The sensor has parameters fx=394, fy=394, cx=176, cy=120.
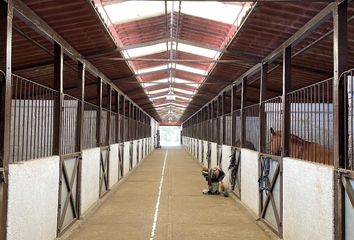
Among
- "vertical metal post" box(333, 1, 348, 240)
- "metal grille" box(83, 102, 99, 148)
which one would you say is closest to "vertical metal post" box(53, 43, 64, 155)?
"metal grille" box(83, 102, 99, 148)

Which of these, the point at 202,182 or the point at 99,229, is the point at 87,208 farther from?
the point at 202,182

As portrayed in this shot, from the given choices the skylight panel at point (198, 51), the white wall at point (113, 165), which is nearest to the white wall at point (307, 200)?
the skylight panel at point (198, 51)

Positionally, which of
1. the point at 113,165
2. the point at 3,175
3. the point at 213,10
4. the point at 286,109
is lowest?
the point at 113,165

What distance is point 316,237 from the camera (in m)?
3.94

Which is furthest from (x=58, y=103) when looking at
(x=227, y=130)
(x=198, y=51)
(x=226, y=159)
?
(x=227, y=130)

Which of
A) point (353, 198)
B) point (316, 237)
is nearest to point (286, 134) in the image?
point (316, 237)

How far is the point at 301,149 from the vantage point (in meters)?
5.80

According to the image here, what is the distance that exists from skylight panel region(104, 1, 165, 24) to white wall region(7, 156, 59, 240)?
7.74 ft

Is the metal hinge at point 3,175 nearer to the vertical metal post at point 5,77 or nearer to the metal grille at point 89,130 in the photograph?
the vertical metal post at point 5,77

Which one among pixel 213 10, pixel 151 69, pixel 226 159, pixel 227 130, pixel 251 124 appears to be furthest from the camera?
pixel 227 130

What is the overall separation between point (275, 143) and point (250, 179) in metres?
1.27

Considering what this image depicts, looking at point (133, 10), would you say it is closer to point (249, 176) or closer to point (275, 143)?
point (275, 143)

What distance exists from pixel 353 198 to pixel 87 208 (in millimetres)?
5185

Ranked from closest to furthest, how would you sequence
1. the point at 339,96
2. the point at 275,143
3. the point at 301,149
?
the point at 339,96
the point at 301,149
the point at 275,143
